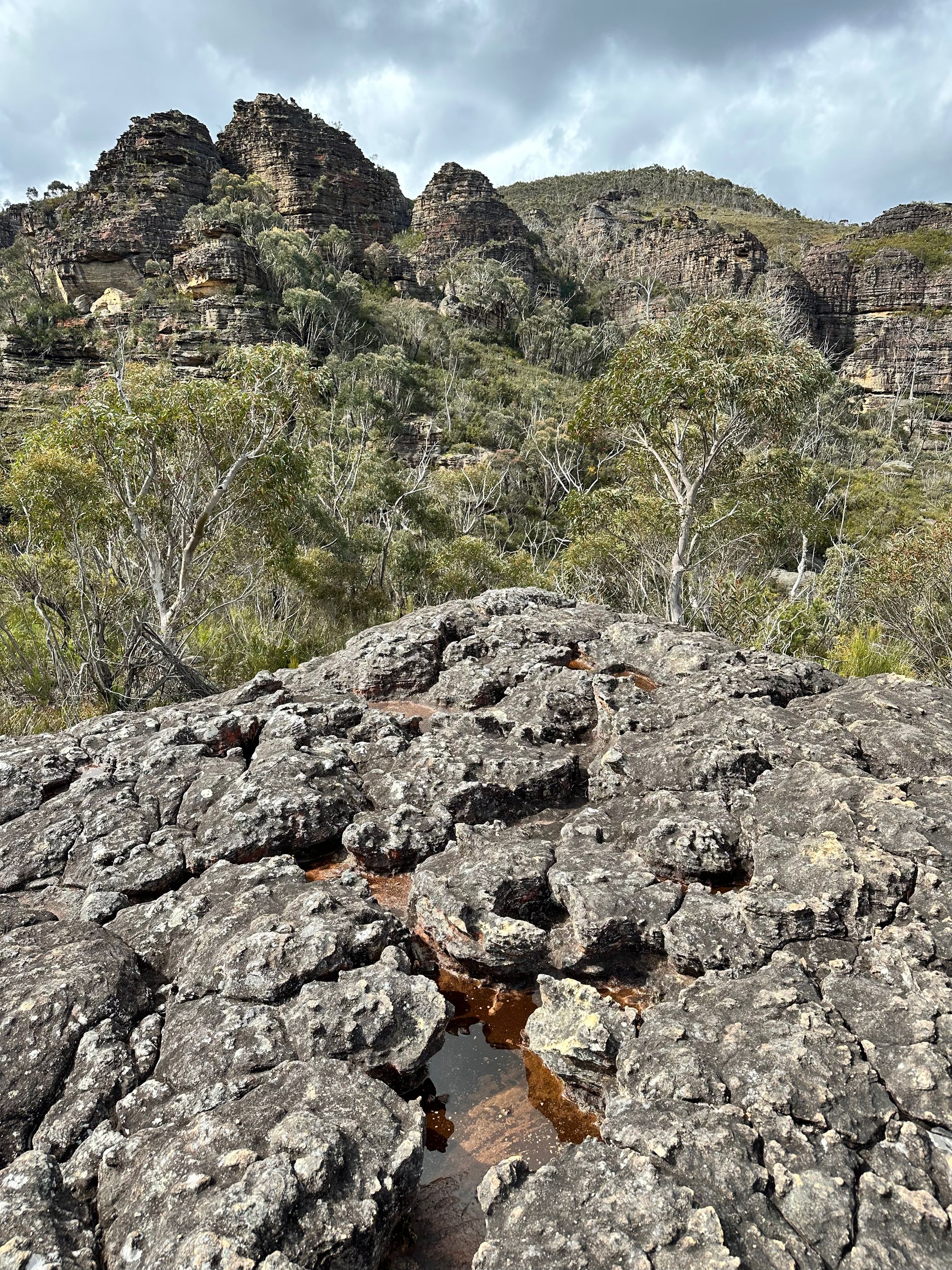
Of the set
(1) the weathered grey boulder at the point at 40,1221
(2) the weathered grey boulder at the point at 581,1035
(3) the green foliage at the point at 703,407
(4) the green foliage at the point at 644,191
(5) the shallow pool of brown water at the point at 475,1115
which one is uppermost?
(4) the green foliage at the point at 644,191

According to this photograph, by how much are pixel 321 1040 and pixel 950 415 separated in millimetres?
77565

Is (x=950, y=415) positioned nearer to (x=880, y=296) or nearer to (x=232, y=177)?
A: (x=880, y=296)

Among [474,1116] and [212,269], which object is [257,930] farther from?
[212,269]

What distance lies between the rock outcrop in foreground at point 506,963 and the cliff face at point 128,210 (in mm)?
54538

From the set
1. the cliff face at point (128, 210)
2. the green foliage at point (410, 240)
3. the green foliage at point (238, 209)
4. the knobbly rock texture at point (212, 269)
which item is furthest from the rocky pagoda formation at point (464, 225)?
the knobbly rock texture at point (212, 269)

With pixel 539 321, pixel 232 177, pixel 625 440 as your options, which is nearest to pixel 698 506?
pixel 625 440

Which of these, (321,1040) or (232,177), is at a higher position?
(232,177)

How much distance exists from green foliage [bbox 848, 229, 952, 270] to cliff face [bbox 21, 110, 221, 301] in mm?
68521

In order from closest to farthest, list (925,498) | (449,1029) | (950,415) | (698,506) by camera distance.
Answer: (449,1029), (698,506), (925,498), (950,415)

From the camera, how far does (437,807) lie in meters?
5.67

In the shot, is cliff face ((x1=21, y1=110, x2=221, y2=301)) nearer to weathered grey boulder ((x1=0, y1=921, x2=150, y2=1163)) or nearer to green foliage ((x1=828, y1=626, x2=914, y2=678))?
green foliage ((x1=828, y1=626, x2=914, y2=678))

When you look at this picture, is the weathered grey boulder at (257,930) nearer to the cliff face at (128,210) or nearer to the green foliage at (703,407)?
the green foliage at (703,407)

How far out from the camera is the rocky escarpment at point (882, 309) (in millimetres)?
66625

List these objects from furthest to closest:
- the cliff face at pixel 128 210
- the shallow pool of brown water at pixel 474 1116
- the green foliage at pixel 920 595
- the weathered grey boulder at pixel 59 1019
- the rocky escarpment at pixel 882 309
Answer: the rocky escarpment at pixel 882 309 → the cliff face at pixel 128 210 → the green foliage at pixel 920 595 → the weathered grey boulder at pixel 59 1019 → the shallow pool of brown water at pixel 474 1116
